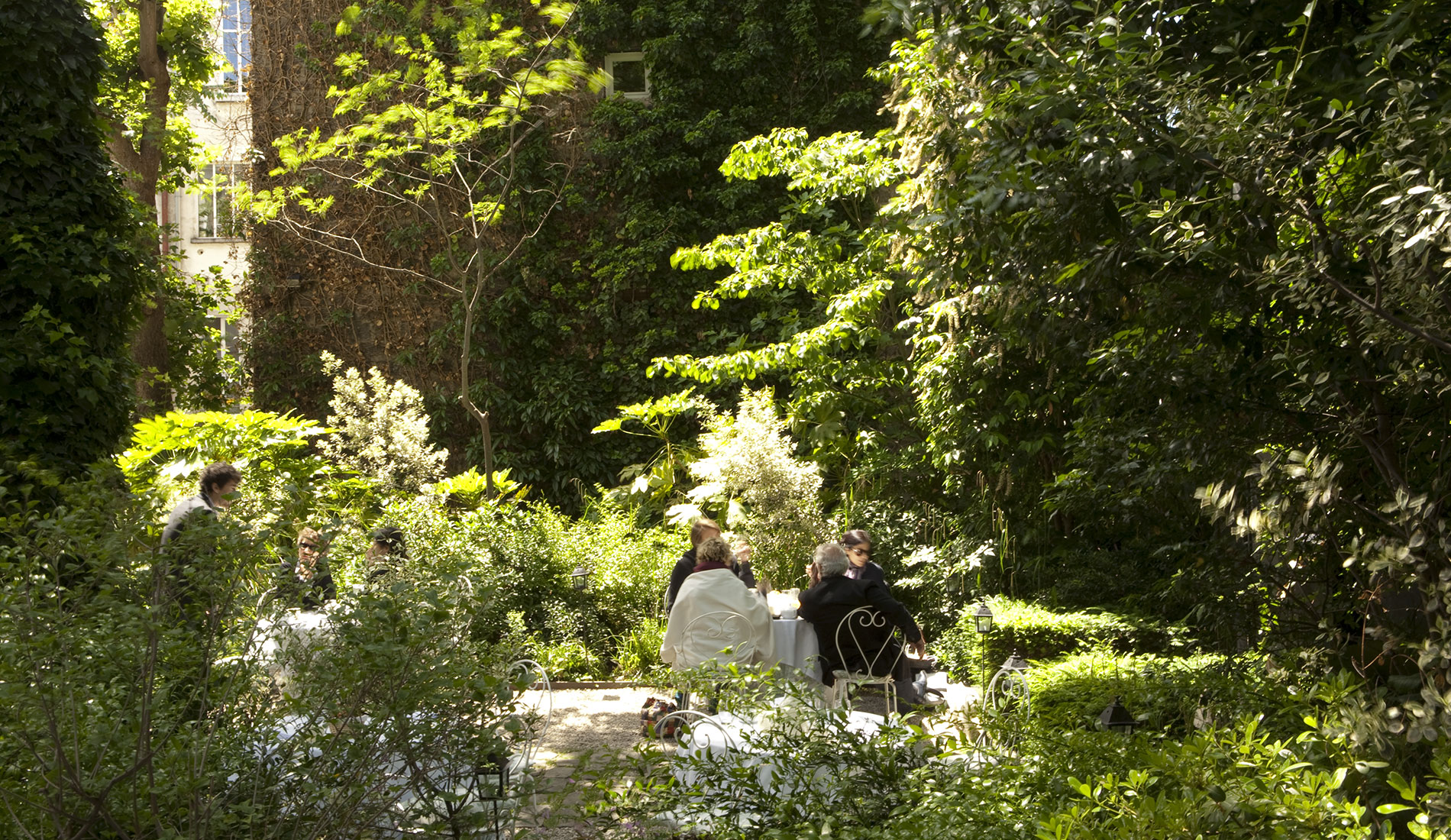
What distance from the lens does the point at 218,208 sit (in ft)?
61.8

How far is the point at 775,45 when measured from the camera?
47.8 feet

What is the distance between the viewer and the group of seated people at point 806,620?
6.13m

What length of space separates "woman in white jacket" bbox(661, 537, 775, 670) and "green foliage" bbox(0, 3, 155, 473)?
3.73 meters

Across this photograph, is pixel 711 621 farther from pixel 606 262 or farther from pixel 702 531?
pixel 606 262

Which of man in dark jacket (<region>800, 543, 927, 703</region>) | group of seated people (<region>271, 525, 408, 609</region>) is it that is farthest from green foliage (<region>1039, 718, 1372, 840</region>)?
man in dark jacket (<region>800, 543, 927, 703</region>)

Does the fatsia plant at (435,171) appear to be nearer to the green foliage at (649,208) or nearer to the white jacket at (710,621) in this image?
the green foliage at (649,208)

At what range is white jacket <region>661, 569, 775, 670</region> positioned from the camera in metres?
6.11

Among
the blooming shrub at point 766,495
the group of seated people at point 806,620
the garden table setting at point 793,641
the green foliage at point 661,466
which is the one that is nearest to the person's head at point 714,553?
the group of seated people at point 806,620

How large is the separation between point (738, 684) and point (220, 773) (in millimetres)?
1737

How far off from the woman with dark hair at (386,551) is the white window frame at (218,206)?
1105cm

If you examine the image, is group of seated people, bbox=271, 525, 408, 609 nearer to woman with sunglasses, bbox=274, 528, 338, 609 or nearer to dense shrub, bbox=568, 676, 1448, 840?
woman with sunglasses, bbox=274, 528, 338, 609

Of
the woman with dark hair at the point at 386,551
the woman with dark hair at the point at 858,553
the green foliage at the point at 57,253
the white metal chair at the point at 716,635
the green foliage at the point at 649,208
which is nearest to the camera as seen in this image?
the woman with dark hair at the point at 386,551

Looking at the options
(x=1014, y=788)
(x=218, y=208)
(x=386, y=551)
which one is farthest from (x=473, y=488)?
(x=218, y=208)

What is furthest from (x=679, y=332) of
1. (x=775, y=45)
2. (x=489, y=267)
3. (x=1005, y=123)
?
(x=1005, y=123)
